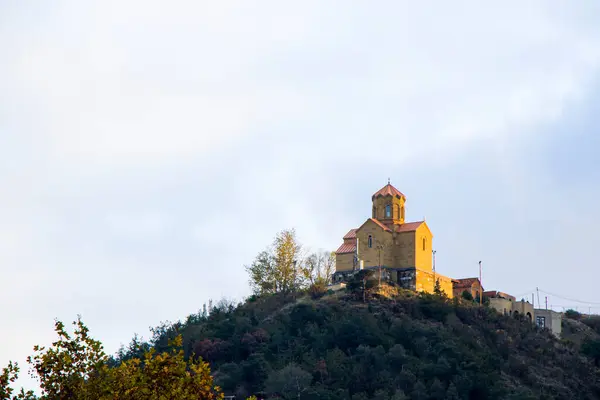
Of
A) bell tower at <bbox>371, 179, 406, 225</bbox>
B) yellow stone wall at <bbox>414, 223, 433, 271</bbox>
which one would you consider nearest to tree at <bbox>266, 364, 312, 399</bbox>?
yellow stone wall at <bbox>414, 223, 433, 271</bbox>

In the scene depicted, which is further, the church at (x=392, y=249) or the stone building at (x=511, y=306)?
the stone building at (x=511, y=306)

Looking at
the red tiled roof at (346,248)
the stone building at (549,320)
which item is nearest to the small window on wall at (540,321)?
the stone building at (549,320)

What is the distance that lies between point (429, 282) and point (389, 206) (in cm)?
726

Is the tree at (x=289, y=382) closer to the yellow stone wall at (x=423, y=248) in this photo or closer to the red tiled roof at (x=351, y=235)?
the yellow stone wall at (x=423, y=248)

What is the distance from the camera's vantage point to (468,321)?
67.4 m

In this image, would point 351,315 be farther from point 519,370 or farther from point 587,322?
point 587,322

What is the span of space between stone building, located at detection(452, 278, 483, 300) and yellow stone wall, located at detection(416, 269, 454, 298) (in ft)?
4.79

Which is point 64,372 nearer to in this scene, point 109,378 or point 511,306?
point 109,378

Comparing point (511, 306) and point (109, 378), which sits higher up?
point (511, 306)

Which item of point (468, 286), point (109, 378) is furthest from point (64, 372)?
point (468, 286)

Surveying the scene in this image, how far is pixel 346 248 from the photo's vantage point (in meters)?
71.1

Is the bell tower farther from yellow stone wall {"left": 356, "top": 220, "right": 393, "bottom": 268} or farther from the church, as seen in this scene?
yellow stone wall {"left": 356, "top": 220, "right": 393, "bottom": 268}

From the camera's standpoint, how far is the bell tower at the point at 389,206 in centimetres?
7125

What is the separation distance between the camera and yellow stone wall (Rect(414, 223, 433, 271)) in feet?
227
